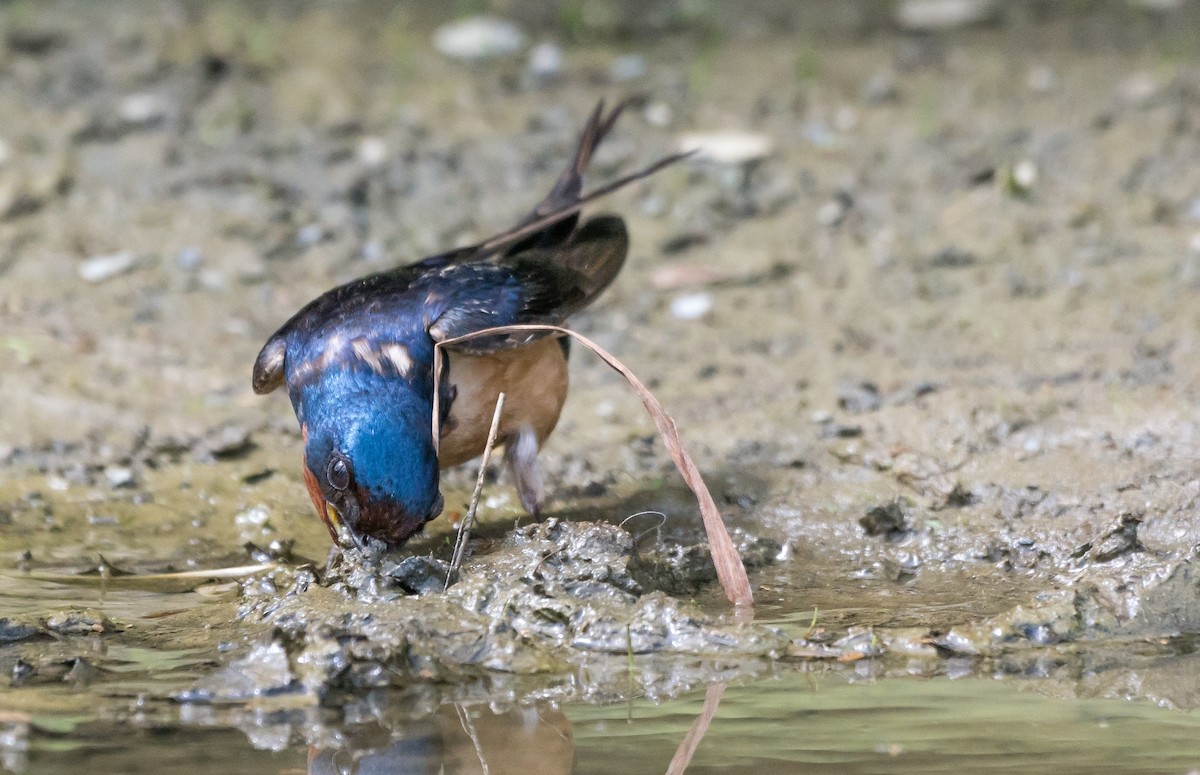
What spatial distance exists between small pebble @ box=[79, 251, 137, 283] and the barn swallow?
2.00 m

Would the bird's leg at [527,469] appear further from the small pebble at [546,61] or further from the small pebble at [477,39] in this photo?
the small pebble at [477,39]

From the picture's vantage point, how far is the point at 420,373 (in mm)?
3654

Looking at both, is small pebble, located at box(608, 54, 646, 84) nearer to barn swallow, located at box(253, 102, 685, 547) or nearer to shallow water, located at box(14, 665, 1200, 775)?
barn swallow, located at box(253, 102, 685, 547)

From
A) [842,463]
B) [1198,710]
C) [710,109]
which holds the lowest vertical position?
[1198,710]

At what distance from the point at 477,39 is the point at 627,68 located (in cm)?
82

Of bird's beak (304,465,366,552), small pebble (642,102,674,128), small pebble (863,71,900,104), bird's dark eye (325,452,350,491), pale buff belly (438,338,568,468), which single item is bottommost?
bird's beak (304,465,366,552)

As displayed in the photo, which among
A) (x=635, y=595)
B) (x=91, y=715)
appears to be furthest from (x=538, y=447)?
(x=91, y=715)

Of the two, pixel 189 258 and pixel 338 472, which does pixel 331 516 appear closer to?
pixel 338 472

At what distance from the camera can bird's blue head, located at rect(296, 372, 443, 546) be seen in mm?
3307

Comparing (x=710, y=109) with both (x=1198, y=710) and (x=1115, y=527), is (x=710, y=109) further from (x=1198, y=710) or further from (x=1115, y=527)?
(x=1198, y=710)

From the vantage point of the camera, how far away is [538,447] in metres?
4.01

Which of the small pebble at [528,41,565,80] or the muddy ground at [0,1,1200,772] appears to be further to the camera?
the small pebble at [528,41,565,80]

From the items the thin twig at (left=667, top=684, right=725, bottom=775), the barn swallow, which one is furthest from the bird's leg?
the thin twig at (left=667, top=684, right=725, bottom=775)

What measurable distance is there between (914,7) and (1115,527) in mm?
5052
